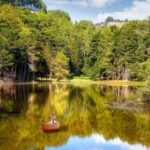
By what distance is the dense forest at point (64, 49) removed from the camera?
4870 inches

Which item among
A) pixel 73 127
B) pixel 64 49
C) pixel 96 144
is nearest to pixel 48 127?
pixel 73 127

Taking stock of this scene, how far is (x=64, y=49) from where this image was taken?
14400 cm

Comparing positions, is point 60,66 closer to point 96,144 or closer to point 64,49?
point 64,49

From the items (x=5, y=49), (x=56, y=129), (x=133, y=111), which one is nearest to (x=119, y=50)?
(x=5, y=49)

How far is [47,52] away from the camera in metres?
135

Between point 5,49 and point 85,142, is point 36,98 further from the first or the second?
point 5,49

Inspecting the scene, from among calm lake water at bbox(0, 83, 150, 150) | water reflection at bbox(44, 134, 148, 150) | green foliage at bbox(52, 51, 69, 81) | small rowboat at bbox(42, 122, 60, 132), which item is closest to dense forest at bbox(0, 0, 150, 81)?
green foliage at bbox(52, 51, 69, 81)

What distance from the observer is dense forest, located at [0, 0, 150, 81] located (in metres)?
124

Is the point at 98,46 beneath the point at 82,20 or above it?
beneath

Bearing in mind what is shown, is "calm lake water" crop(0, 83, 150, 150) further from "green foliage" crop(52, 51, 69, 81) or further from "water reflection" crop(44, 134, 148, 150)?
"green foliage" crop(52, 51, 69, 81)

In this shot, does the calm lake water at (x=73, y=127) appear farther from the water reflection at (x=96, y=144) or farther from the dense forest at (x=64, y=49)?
the dense forest at (x=64, y=49)

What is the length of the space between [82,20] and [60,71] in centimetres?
7223

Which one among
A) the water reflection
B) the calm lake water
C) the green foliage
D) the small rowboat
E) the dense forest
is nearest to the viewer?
the water reflection

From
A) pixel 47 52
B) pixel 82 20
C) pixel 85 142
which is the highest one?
pixel 82 20
